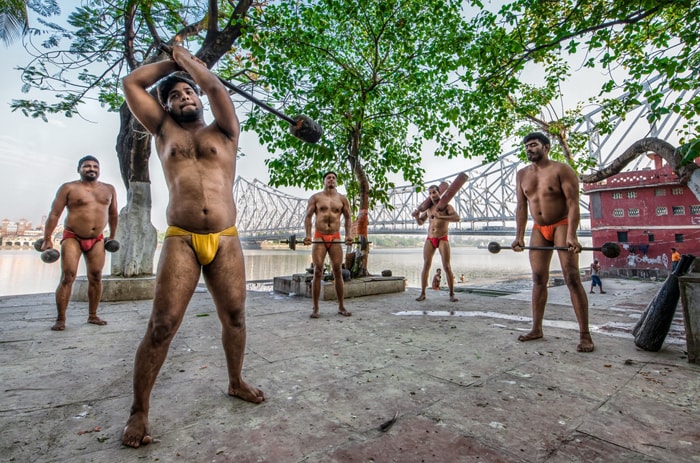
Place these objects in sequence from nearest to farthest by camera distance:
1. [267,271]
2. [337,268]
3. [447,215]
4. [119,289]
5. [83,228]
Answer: [83,228], [337,268], [119,289], [447,215], [267,271]

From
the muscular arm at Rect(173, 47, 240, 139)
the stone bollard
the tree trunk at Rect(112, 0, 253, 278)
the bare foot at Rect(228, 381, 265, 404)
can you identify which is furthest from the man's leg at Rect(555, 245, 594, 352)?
the tree trunk at Rect(112, 0, 253, 278)

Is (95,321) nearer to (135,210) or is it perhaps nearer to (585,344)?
(135,210)

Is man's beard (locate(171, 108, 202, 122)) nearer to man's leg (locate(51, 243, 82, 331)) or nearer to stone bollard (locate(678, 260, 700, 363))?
man's leg (locate(51, 243, 82, 331))

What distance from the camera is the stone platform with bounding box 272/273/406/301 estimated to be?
5348mm

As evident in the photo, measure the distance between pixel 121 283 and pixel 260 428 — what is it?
493cm

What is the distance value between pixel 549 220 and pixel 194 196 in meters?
2.97

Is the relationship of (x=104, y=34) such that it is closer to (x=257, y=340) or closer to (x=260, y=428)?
(x=257, y=340)

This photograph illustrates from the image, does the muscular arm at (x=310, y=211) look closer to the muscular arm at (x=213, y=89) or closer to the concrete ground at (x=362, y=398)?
the concrete ground at (x=362, y=398)

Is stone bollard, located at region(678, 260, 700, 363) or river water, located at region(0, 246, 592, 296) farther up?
stone bollard, located at region(678, 260, 700, 363)

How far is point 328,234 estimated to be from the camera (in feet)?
14.3

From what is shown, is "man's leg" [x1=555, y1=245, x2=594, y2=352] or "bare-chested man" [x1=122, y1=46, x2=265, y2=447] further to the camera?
"man's leg" [x1=555, y1=245, x2=594, y2=352]

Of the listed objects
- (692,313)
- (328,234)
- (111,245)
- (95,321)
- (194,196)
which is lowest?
(95,321)

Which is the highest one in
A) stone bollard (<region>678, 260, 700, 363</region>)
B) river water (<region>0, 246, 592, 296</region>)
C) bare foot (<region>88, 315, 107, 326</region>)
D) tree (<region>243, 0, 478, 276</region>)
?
tree (<region>243, 0, 478, 276</region>)

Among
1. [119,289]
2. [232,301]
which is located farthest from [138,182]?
[232,301]
